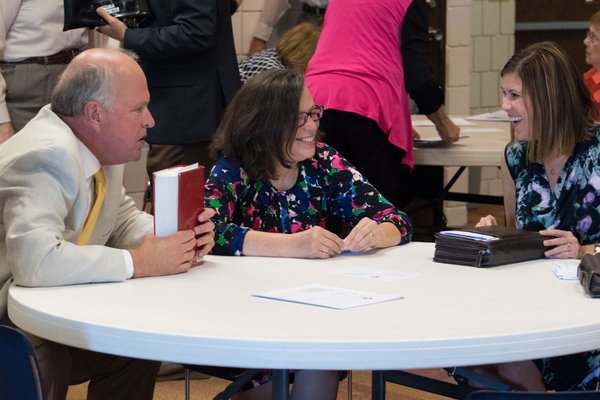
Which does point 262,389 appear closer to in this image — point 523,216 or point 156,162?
point 523,216

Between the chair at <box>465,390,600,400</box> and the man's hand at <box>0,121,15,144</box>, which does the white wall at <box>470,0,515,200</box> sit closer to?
the man's hand at <box>0,121,15,144</box>

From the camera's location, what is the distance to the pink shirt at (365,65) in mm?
3150

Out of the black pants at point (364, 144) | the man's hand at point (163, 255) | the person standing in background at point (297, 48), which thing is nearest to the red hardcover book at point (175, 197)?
the man's hand at point (163, 255)

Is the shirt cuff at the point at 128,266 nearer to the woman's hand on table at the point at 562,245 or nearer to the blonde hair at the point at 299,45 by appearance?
the woman's hand on table at the point at 562,245

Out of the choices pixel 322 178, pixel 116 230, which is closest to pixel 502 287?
pixel 322 178

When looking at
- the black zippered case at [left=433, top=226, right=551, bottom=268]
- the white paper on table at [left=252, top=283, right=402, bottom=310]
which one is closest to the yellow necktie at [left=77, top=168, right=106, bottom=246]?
the white paper on table at [left=252, top=283, right=402, bottom=310]

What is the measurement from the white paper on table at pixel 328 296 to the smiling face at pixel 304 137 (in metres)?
0.72

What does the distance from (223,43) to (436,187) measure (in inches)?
60.8

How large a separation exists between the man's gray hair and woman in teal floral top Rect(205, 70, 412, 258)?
1.38 feet

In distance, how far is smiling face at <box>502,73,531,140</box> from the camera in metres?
2.37

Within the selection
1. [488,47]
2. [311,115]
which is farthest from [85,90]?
[488,47]

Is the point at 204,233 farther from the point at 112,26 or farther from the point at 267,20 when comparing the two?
the point at 267,20

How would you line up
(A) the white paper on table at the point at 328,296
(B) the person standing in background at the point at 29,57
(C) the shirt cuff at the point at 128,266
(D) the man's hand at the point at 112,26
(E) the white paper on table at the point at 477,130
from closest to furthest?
(A) the white paper on table at the point at 328,296 → (C) the shirt cuff at the point at 128,266 → (D) the man's hand at the point at 112,26 → (B) the person standing in background at the point at 29,57 → (E) the white paper on table at the point at 477,130

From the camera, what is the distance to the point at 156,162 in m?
3.40
